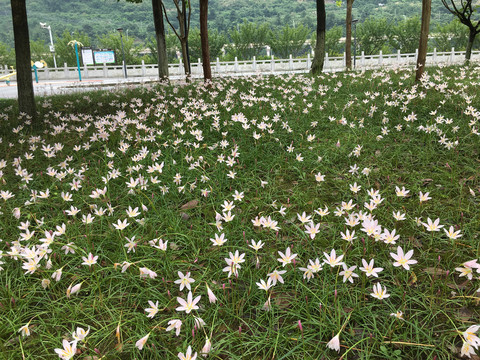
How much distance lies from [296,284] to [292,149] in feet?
6.60

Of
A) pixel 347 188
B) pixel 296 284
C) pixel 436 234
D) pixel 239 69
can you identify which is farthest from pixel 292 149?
pixel 239 69

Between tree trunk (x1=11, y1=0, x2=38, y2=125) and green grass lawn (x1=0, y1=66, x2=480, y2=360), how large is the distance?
318 cm

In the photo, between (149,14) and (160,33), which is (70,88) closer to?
(160,33)

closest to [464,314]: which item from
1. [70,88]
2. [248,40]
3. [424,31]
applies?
[424,31]

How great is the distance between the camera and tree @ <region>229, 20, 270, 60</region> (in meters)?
62.5

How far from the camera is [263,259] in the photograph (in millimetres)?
2096

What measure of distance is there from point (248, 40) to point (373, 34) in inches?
941

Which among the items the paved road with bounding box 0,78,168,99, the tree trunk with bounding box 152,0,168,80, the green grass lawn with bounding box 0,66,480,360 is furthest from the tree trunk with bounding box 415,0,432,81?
the paved road with bounding box 0,78,168,99

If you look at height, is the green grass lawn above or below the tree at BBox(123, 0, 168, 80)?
below

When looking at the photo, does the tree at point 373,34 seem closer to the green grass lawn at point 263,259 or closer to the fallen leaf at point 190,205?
the green grass lawn at point 263,259

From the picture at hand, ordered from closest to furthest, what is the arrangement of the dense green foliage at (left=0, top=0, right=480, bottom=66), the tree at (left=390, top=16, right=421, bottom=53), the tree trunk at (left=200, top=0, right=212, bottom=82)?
the tree trunk at (left=200, top=0, right=212, bottom=82) < the tree at (left=390, top=16, right=421, bottom=53) < the dense green foliage at (left=0, top=0, right=480, bottom=66)

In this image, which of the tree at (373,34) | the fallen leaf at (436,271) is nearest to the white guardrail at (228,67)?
the tree at (373,34)

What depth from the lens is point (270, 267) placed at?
78.8 inches

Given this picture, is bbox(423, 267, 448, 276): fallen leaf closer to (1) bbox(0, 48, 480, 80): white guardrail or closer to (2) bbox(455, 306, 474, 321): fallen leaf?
(2) bbox(455, 306, 474, 321): fallen leaf
